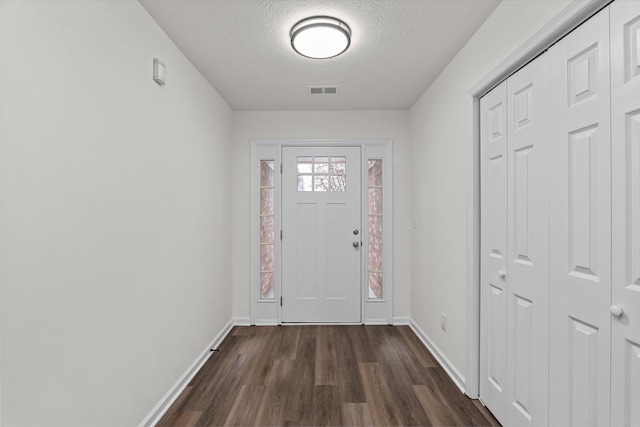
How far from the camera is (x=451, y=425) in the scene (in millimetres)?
1897

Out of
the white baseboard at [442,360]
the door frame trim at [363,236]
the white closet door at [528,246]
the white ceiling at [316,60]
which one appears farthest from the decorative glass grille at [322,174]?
the white closet door at [528,246]

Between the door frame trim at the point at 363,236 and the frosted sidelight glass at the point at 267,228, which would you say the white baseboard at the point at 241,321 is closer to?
the door frame trim at the point at 363,236

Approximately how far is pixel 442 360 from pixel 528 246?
145 centimetres

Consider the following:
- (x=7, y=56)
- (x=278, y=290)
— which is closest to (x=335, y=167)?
(x=278, y=290)

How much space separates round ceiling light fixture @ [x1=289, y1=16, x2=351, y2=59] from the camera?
196 centimetres

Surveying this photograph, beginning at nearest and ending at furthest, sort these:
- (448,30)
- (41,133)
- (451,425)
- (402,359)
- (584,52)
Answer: (41,133) < (584,52) < (451,425) < (448,30) < (402,359)

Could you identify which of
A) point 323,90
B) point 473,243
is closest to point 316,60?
point 323,90

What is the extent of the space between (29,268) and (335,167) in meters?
3.00

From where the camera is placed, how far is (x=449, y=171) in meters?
2.57

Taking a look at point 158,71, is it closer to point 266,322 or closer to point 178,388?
point 178,388

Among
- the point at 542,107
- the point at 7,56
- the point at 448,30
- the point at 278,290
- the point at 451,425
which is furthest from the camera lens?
the point at 278,290

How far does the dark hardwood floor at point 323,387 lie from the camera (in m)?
1.97

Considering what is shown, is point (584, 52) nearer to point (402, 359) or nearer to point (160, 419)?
point (402, 359)

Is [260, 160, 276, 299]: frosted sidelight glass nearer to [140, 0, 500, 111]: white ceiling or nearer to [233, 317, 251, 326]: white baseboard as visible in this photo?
[233, 317, 251, 326]: white baseboard
